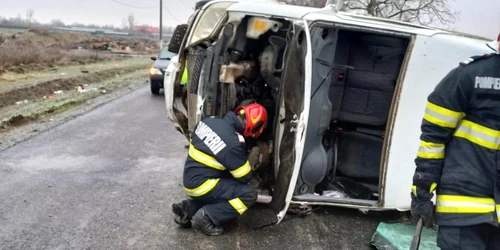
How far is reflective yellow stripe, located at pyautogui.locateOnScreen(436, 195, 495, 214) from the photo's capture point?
235cm

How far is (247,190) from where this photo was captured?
407 centimetres

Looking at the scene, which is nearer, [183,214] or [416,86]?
[416,86]

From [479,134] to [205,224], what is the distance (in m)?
2.40

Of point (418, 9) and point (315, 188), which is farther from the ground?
point (418, 9)

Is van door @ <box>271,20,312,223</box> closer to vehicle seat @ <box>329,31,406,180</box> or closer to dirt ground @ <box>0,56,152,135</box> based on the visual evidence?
vehicle seat @ <box>329,31,406,180</box>

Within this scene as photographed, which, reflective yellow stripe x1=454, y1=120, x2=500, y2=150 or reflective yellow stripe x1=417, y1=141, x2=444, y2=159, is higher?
reflective yellow stripe x1=454, y1=120, x2=500, y2=150

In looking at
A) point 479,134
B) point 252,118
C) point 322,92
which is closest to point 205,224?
point 252,118

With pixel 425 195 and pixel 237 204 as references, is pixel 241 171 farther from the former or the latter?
pixel 425 195

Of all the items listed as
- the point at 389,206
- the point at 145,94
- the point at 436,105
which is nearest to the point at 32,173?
the point at 389,206

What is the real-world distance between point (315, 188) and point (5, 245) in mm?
2777

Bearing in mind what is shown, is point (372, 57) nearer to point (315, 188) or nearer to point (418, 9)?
point (315, 188)

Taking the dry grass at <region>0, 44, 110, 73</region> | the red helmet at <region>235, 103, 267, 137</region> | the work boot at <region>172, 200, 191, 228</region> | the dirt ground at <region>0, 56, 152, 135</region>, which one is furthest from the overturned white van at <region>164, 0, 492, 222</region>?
the dry grass at <region>0, 44, 110, 73</region>

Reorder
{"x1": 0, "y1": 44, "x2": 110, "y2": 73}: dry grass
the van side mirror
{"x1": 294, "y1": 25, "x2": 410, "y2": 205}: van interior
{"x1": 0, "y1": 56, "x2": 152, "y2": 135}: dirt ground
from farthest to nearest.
A: {"x1": 0, "y1": 44, "x2": 110, "y2": 73}: dry grass → {"x1": 0, "y1": 56, "x2": 152, "y2": 135}: dirt ground → the van side mirror → {"x1": 294, "y1": 25, "x2": 410, "y2": 205}: van interior

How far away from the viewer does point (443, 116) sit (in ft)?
7.80
